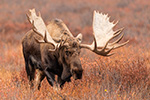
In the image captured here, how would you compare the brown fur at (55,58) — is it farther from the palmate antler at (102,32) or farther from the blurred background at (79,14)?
the blurred background at (79,14)

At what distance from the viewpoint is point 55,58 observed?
189 inches

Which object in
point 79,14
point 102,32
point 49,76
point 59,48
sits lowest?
point 49,76

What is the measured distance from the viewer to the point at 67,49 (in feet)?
14.2

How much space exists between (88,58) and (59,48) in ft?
6.62

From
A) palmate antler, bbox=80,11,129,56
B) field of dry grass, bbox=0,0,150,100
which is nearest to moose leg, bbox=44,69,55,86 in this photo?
field of dry grass, bbox=0,0,150,100

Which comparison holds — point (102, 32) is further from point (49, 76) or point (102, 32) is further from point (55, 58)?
point (49, 76)

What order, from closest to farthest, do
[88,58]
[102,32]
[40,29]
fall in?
→ [40,29] < [102,32] < [88,58]

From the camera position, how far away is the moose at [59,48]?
4.32 meters

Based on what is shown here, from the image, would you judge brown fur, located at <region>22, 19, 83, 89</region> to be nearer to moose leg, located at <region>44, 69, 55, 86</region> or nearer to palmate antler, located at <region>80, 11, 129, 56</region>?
moose leg, located at <region>44, 69, 55, 86</region>

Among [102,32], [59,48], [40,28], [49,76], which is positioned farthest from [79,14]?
[59,48]

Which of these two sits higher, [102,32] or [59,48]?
[102,32]

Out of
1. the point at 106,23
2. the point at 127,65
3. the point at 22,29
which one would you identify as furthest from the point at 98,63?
the point at 22,29

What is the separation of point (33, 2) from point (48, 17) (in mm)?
6583

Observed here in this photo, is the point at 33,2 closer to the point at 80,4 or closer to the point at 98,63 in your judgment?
the point at 80,4
